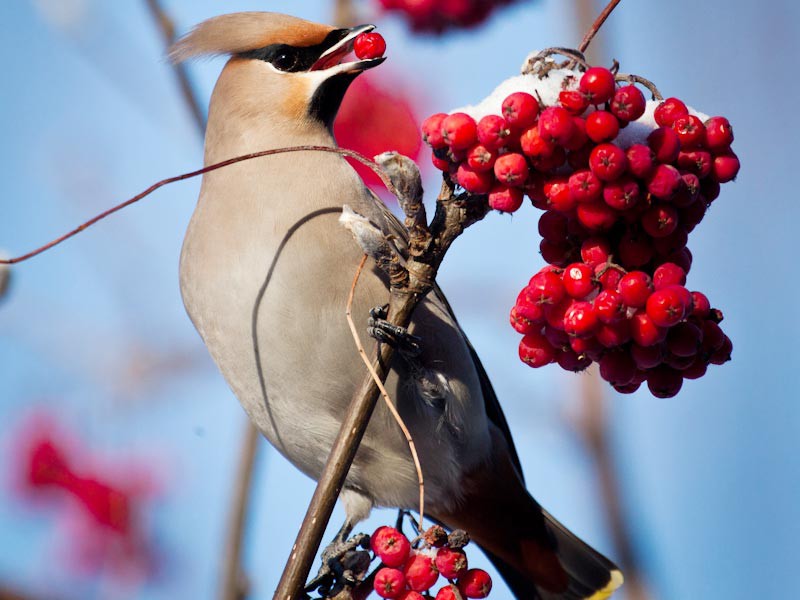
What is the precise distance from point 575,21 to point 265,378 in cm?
132

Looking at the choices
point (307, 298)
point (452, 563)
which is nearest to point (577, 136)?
point (452, 563)

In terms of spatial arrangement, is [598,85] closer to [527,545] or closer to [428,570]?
[428,570]

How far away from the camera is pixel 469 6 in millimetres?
3238

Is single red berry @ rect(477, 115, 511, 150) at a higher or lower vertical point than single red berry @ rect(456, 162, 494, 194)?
higher

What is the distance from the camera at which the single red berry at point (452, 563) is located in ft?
6.54

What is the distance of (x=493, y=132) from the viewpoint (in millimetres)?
1729

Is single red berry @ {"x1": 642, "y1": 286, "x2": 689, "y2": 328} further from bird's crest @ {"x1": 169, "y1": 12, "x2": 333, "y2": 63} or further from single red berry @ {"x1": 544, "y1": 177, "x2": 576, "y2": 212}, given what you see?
bird's crest @ {"x1": 169, "y1": 12, "x2": 333, "y2": 63}

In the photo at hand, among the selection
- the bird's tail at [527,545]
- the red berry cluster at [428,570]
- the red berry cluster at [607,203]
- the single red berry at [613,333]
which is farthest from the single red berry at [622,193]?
the bird's tail at [527,545]

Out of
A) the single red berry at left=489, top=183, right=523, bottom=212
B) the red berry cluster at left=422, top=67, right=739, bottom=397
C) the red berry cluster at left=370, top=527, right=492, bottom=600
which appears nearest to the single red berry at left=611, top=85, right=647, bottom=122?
the red berry cluster at left=422, top=67, right=739, bottom=397

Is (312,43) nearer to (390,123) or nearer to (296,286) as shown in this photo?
(390,123)

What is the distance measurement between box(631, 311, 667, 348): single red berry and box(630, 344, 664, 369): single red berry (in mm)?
35

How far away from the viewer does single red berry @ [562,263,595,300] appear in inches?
71.1

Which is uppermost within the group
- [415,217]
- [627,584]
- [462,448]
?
[415,217]

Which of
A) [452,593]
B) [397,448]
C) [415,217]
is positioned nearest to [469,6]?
[397,448]
